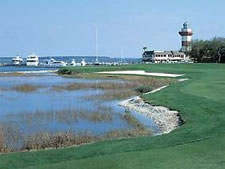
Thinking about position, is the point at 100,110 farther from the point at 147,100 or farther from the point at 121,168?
the point at 121,168

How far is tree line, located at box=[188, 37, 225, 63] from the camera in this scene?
122438 mm

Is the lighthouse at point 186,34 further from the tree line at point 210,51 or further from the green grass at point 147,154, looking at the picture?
the green grass at point 147,154

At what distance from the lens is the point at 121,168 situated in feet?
41.7

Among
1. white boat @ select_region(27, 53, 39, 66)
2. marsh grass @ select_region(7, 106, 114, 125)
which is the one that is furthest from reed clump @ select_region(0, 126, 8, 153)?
white boat @ select_region(27, 53, 39, 66)

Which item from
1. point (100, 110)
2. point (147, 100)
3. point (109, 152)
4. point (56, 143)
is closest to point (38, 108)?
point (100, 110)

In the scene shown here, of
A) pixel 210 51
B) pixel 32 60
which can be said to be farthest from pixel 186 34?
pixel 32 60

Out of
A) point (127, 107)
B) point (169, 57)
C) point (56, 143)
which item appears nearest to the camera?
point (56, 143)

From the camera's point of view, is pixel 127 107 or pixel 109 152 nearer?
pixel 109 152

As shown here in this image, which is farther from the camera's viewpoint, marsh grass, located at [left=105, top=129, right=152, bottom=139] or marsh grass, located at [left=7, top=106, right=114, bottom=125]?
marsh grass, located at [left=7, top=106, right=114, bottom=125]

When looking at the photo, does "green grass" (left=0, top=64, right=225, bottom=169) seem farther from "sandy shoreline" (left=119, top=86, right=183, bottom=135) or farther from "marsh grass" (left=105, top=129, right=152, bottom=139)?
"sandy shoreline" (left=119, top=86, right=183, bottom=135)

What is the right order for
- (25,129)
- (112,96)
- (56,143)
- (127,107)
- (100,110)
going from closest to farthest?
1. (56,143)
2. (25,129)
3. (100,110)
4. (127,107)
5. (112,96)

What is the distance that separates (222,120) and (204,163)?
9.26 meters

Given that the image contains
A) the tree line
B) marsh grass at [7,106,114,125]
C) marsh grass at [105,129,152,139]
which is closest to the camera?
marsh grass at [105,129,152,139]

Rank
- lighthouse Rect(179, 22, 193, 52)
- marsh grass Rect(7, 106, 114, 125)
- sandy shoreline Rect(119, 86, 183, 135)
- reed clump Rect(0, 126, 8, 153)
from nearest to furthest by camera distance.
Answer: reed clump Rect(0, 126, 8, 153)
sandy shoreline Rect(119, 86, 183, 135)
marsh grass Rect(7, 106, 114, 125)
lighthouse Rect(179, 22, 193, 52)
